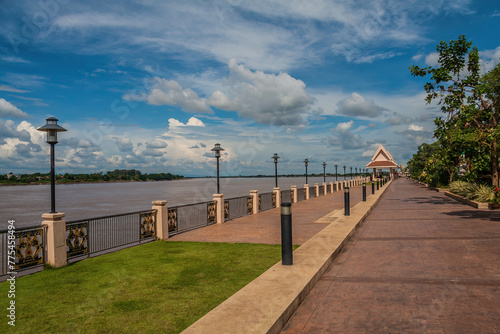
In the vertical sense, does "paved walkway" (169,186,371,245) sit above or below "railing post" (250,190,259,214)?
below

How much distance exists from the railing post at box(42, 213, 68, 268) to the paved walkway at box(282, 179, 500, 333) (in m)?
5.69

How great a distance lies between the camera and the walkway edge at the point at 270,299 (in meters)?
4.18

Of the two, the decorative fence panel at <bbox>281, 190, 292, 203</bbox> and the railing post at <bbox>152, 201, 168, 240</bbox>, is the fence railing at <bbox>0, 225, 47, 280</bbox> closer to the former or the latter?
the railing post at <bbox>152, 201, 168, 240</bbox>

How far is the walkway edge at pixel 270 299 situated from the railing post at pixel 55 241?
4.82 m

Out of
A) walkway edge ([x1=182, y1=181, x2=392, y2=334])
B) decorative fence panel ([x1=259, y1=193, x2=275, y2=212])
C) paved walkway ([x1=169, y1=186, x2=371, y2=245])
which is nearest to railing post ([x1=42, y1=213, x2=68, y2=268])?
paved walkway ([x1=169, y1=186, x2=371, y2=245])

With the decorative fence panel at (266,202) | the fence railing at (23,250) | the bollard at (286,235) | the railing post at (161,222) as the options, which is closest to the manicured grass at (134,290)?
the fence railing at (23,250)

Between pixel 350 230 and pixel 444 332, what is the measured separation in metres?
6.88


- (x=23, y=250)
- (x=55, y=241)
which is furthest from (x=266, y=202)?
(x=23, y=250)

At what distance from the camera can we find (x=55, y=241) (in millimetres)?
8109

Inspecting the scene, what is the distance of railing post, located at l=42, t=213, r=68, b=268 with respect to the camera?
26.5 feet

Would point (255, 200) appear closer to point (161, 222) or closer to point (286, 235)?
point (161, 222)

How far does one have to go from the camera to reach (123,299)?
18.5ft

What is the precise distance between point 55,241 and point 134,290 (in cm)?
312

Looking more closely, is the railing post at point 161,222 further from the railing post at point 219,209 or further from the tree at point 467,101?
the tree at point 467,101
